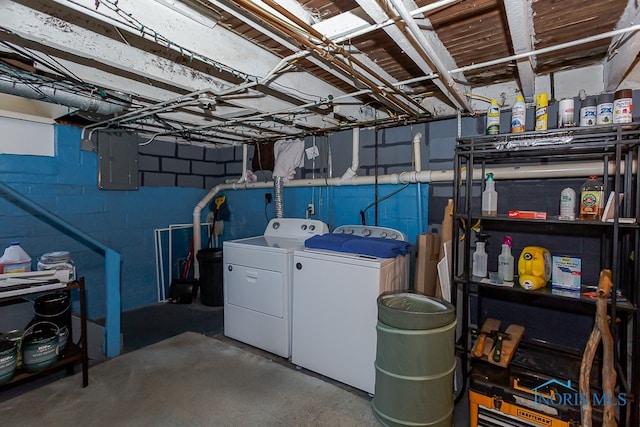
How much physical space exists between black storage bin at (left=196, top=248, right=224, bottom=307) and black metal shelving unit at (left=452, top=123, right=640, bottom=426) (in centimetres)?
273

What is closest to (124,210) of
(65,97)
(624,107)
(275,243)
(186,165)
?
(186,165)

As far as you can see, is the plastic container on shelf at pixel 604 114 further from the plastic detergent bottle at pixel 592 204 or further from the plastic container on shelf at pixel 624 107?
the plastic detergent bottle at pixel 592 204

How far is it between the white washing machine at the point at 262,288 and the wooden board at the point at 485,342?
138cm

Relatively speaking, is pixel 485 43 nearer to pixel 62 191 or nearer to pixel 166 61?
pixel 166 61

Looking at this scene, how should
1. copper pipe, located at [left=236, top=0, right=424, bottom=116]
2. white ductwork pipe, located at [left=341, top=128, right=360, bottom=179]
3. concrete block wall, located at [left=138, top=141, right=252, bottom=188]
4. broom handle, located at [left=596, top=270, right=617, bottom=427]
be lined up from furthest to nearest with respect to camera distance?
concrete block wall, located at [left=138, top=141, right=252, bottom=188], white ductwork pipe, located at [left=341, top=128, right=360, bottom=179], broom handle, located at [left=596, top=270, right=617, bottom=427], copper pipe, located at [left=236, top=0, right=424, bottom=116]

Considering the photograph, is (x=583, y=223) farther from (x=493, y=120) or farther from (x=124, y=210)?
(x=124, y=210)

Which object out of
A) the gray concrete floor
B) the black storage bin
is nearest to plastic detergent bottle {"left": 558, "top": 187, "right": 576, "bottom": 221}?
the gray concrete floor

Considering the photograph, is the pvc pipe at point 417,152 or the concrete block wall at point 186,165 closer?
the pvc pipe at point 417,152

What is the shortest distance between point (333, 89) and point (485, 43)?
1.00 meters

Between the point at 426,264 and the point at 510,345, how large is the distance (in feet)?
2.38

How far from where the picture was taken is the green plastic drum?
1777 millimetres

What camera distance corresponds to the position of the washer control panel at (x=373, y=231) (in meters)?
2.69

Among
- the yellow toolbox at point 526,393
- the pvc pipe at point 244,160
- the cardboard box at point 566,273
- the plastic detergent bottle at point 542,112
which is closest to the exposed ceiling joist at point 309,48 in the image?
the plastic detergent bottle at point 542,112

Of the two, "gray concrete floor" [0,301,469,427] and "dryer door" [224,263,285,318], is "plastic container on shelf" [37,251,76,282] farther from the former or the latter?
"dryer door" [224,263,285,318]
